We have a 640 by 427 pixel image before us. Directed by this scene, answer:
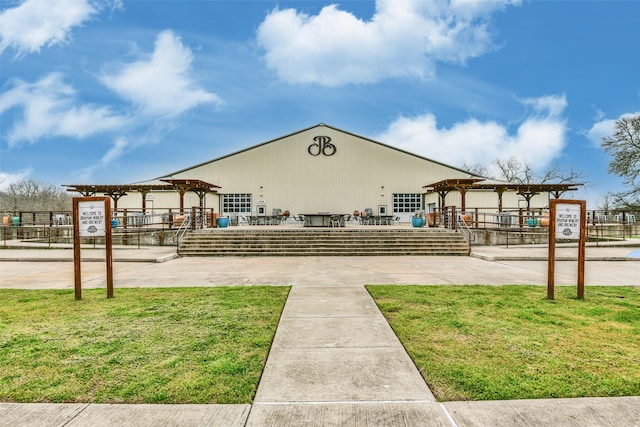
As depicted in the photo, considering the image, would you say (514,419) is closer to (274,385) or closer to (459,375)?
(459,375)

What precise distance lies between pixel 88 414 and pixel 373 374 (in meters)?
1.98

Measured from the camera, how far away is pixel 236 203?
27.2 m

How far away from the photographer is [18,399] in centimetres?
246

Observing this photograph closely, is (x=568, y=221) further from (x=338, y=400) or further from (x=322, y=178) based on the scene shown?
(x=322, y=178)

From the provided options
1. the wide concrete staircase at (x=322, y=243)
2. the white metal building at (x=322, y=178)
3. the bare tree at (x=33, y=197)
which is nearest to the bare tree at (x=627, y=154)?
the white metal building at (x=322, y=178)

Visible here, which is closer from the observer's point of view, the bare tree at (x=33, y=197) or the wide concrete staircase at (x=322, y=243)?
the wide concrete staircase at (x=322, y=243)

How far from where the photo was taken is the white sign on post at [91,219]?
5824 mm

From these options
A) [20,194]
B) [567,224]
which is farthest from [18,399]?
[20,194]

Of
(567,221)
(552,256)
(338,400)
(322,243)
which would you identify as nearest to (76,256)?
(338,400)

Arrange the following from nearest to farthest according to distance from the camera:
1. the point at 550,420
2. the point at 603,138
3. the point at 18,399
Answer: the point at 550,420
the point at 18,399
the point at 603,138

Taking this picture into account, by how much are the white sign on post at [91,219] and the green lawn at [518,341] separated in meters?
4.61

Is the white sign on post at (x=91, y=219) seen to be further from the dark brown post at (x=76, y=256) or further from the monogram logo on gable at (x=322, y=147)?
the monogram logo on gable at (x=322, y=147)

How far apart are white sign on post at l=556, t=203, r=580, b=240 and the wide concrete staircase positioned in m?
7.36

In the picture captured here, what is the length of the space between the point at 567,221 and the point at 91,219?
7.86 m
